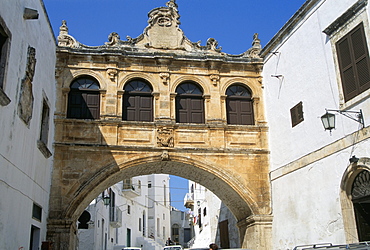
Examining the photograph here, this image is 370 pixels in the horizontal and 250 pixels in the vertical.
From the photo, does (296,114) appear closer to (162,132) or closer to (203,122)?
(203,122)

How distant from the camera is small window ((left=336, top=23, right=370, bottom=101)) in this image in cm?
955

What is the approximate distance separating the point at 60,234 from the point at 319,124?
25.1 feet

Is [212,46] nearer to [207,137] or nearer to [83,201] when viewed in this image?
[207,137]

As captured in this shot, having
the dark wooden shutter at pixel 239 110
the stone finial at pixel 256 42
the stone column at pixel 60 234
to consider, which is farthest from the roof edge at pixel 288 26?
the stone column at pixel 60 234

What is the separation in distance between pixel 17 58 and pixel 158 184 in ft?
118

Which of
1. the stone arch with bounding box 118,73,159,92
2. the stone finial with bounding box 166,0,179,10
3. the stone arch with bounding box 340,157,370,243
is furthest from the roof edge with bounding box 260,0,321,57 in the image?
the stone arch with bounding box 340,157,370,243

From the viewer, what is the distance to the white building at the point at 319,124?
385 inches

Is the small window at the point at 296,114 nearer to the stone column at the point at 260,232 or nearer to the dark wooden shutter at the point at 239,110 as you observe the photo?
the dark wooden shutter at the point at 239,110

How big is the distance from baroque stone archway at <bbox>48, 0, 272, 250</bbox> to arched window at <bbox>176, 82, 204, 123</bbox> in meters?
0.15

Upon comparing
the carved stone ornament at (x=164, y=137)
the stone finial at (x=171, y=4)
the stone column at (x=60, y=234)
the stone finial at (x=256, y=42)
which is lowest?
the stone column at (x=60, y=234)

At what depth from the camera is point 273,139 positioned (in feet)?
45.3

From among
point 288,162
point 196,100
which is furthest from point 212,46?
point 288,162

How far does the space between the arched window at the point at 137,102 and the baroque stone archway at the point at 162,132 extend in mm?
158

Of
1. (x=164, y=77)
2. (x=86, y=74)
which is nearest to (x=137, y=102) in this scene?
(x=164, y=77)
